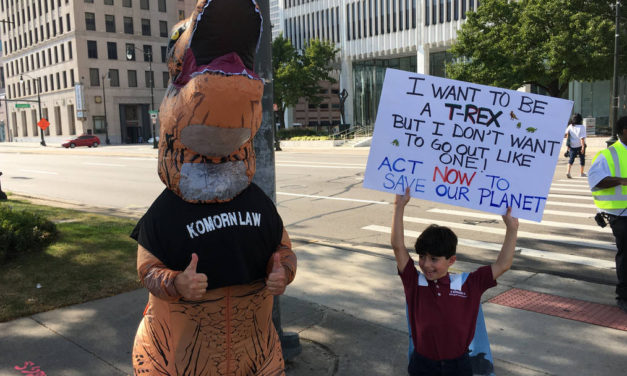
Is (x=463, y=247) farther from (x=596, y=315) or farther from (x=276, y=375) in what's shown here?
(x=276, y=375)

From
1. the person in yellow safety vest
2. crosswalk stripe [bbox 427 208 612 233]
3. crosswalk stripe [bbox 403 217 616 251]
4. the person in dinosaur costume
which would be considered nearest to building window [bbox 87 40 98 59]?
crosswalk stripe [bbox 427 208 612 233]

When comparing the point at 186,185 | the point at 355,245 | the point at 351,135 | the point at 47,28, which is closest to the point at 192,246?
the point at 186,185

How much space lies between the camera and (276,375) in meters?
2.49

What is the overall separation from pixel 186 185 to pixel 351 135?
40920mm

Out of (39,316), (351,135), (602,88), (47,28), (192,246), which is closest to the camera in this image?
(192,246)

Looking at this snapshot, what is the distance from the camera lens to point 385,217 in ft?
32.8

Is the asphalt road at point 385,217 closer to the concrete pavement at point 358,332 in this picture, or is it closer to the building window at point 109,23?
the concrete pavement at point 358,332

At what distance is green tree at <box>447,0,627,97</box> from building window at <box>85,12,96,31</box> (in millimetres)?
48326

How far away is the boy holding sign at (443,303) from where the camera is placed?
2.65 m

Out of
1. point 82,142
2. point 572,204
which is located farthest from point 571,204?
point 82,142

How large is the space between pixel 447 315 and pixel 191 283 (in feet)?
4.37

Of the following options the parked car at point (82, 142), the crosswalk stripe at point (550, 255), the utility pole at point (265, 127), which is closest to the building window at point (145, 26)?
the parked car at point (82, 142)

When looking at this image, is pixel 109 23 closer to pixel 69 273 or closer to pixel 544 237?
pixel 69 273

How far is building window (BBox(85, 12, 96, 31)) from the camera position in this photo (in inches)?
2483
